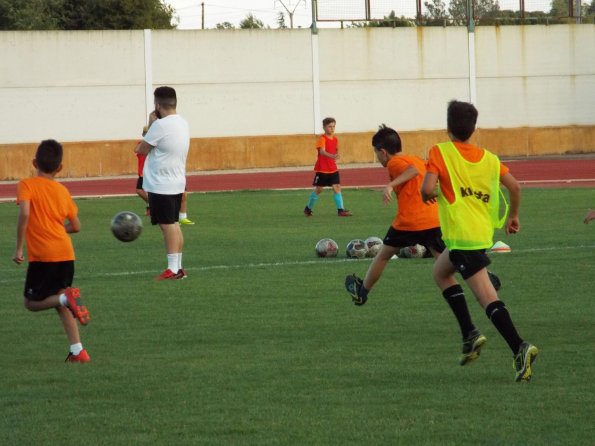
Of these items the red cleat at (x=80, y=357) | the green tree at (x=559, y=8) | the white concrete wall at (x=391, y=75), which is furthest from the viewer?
the green tree at (x=559, y=8)

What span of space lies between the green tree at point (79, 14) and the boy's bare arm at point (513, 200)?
65108 mm

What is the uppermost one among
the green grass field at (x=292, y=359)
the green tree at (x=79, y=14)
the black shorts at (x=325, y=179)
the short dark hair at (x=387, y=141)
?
the green tree at (x=79, y=14)

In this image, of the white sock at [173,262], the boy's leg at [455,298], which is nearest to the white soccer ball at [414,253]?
the white sock at [173,262]

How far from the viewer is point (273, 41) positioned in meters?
45.3

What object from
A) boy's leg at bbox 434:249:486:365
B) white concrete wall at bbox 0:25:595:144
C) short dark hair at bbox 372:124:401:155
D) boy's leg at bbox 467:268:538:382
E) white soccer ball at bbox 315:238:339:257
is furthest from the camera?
white concrete wall at bbox 0:25:595:144

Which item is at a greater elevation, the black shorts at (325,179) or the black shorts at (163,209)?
the black shorts at (325,179)

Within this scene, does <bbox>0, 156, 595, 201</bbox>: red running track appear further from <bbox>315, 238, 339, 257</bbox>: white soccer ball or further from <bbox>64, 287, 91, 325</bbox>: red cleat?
<bbox>64, 287, 91, 325</bbox>: red cleat

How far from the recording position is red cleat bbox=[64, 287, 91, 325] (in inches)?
343

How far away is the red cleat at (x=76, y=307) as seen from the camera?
343 inches

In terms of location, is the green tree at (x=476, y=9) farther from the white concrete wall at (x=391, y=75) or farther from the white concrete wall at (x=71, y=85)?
the white concrete wall at (x=71, y=85)

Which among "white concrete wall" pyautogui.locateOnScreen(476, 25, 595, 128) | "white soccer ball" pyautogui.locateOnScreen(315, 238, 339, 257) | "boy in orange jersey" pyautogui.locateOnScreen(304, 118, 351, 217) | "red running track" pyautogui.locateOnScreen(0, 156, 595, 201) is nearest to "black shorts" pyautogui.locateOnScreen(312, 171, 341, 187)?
"boy in orange jersey" pyautogui.locateOnScreen(304, 118, 351, 217)

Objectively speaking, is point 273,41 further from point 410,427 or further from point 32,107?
point 410,427

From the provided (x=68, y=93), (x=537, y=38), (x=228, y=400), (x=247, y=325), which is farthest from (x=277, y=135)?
(x=228, y=400)

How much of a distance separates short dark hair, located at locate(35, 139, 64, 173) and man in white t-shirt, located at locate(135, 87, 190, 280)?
4808 mm
